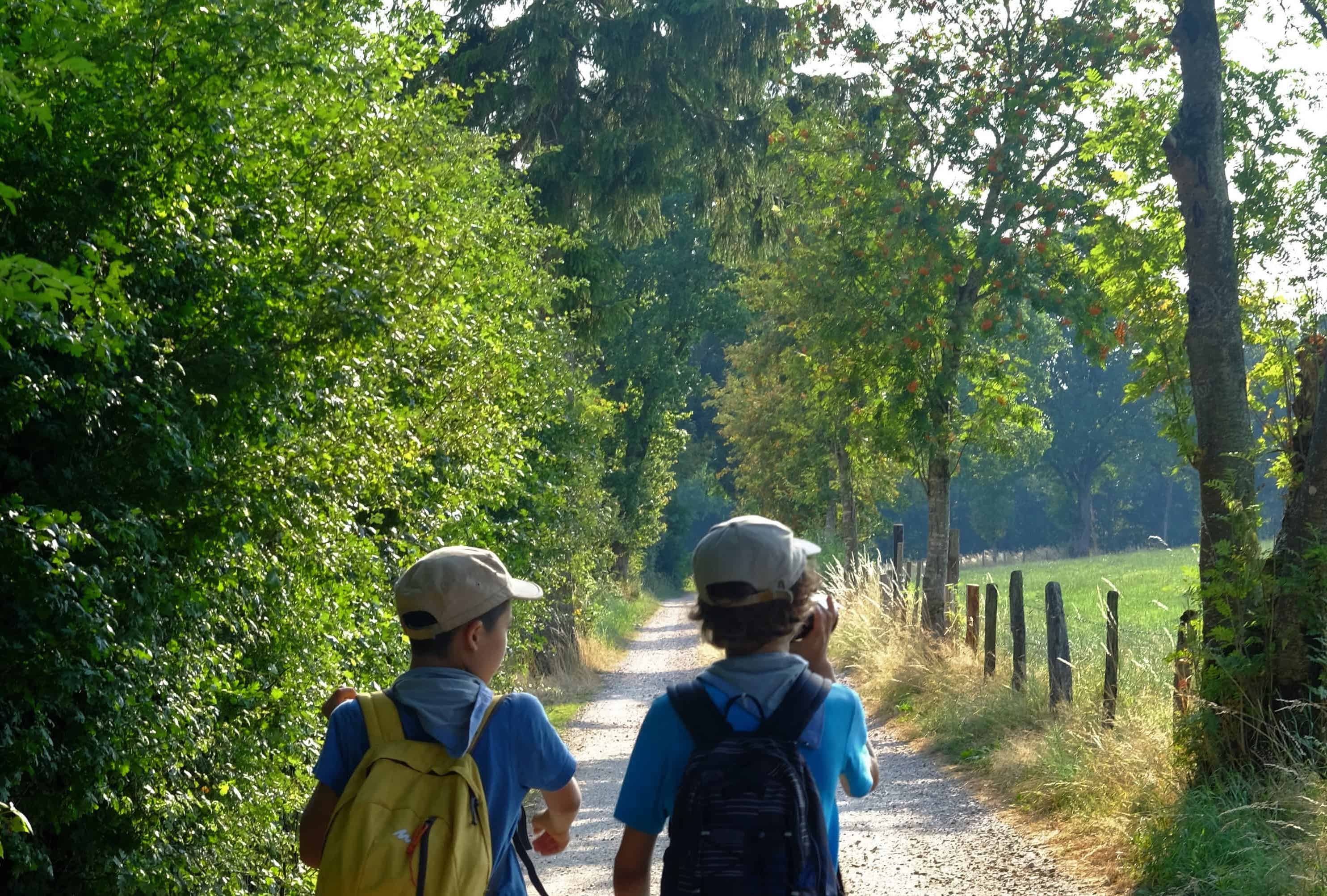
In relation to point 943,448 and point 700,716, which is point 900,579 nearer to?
point 943,448

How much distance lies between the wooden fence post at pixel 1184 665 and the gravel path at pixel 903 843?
1216 millimetres

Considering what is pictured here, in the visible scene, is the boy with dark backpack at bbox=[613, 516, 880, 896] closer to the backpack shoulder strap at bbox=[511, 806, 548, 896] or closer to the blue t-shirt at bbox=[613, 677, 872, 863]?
the blue t-shirt at bbox=[613, 677, 872, 863]

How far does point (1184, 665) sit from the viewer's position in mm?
8695

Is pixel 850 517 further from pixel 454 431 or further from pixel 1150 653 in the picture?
pixel 454 431

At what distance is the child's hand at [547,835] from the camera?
3.34 m

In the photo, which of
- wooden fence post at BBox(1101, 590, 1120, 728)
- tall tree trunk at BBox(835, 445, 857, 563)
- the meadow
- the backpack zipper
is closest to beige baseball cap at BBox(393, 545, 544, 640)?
the backpack zipper

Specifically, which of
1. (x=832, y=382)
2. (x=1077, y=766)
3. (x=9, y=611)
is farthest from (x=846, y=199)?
(x=9, y=611)

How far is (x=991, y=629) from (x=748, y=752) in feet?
41.1

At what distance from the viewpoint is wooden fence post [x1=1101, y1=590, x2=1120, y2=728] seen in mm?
10492

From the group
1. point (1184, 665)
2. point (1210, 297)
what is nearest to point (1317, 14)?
point (1210, 297)

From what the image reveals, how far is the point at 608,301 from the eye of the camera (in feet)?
63.7

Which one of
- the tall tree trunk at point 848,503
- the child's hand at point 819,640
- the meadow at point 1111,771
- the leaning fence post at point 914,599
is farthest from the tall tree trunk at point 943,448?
the child's hand at point 819,640

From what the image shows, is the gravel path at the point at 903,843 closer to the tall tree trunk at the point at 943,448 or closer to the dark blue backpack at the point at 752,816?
the tall tree trunk at the point at 943,448

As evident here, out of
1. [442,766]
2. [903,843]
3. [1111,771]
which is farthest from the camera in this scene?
[903,843]
